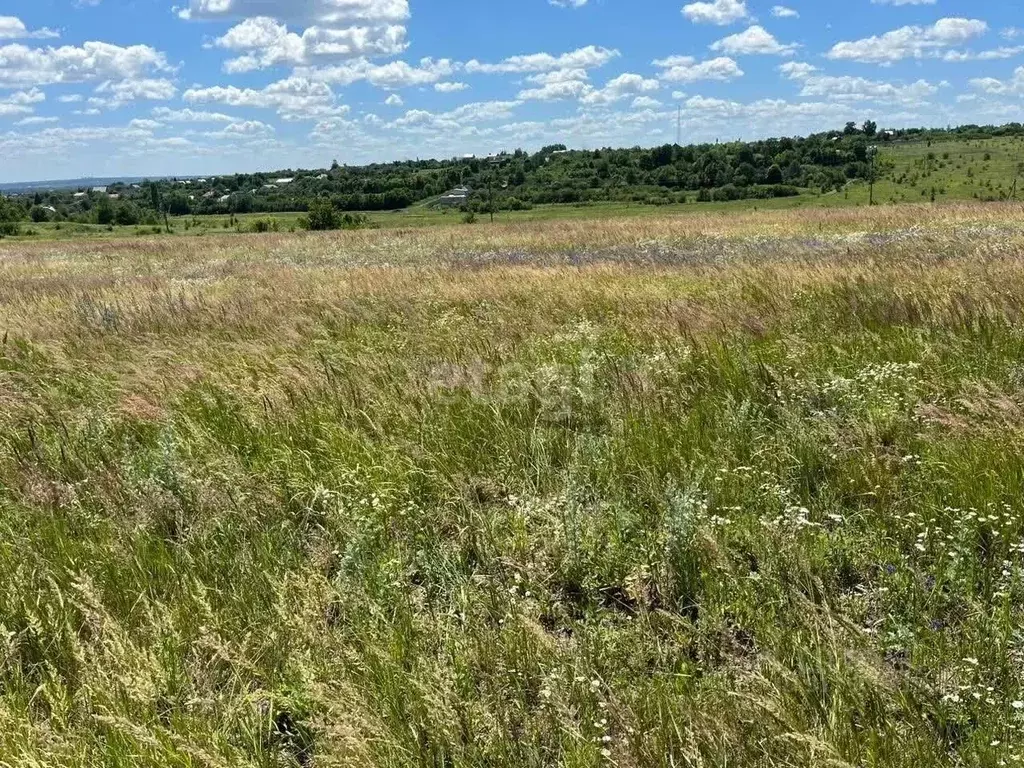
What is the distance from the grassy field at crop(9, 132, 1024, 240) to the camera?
72625 millimetres

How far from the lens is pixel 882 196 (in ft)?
255

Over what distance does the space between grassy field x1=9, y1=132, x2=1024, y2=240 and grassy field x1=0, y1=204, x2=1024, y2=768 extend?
60426mm

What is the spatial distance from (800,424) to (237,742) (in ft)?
10.9

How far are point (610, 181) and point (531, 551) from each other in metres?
135

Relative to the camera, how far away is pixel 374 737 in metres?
2.10

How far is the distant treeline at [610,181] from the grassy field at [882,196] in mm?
5693

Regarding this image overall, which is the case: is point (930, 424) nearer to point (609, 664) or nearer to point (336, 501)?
point (609, 664)

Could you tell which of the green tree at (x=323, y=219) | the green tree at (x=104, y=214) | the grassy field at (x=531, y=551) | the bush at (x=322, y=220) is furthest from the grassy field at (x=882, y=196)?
the grassy field at (x=531, y=551)

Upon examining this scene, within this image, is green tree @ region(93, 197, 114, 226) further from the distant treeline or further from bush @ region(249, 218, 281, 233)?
bush @ region(249, 218, 281, 233)

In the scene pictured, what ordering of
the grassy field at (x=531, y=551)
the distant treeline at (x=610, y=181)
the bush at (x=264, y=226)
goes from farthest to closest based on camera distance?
the distant treeline at (x=610, y=181)
the bush at (x=264, y=226)
the grassy field at (x=531, y=551)

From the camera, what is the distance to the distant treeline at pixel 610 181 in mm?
106975

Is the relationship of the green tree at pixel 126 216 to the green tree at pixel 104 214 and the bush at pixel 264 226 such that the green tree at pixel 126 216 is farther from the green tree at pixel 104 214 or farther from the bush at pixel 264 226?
the bush at pixel 264 226

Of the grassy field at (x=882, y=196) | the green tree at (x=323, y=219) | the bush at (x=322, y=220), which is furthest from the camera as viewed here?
the green tree at (x=323, y=219)

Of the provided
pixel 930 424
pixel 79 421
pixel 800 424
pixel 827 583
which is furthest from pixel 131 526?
pixel 930 424
